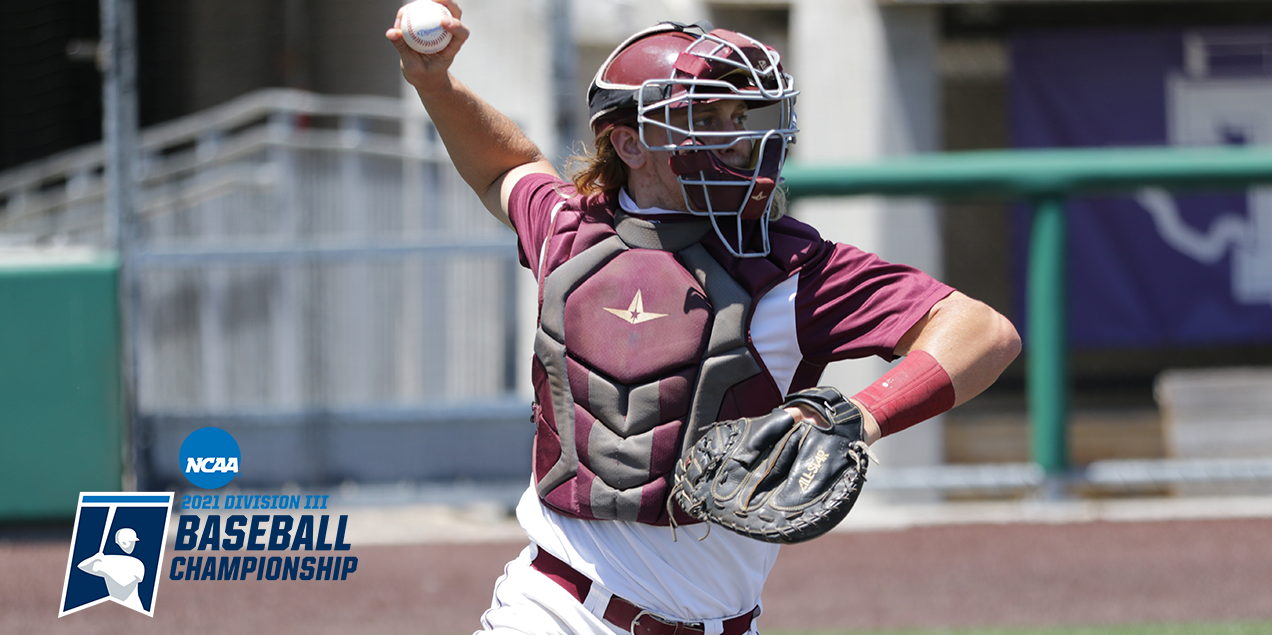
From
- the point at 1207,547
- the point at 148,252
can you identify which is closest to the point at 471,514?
the point at 148,252

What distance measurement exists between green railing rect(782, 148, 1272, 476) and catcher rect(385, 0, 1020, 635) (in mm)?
3911

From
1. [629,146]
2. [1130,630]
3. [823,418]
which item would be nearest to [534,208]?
[629,146]

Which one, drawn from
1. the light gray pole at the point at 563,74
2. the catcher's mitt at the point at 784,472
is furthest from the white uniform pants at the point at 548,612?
the light gray pole at the point at 563,74

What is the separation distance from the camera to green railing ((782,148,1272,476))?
20.1ft

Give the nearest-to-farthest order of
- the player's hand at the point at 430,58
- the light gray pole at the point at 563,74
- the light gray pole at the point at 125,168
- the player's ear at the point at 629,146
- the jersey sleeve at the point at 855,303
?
1. the jersey sleeve at the point at 855,303
2. the player's ear at the point at 629,146
3. the player's hand at the point at 430,58
4. the light gray pole at the point at 125,168
5. the light gray pole at the point at 563,74

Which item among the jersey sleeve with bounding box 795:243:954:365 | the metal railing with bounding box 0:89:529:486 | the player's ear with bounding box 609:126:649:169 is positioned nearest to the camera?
the jersey sleeve with bounding box 795:243:954:365

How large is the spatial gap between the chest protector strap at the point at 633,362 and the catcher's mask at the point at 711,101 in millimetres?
89

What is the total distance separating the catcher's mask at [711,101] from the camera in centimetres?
218

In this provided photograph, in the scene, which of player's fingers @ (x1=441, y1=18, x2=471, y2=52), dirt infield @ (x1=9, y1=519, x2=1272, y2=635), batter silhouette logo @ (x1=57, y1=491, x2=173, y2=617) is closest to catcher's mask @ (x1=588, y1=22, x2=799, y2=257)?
player's fingers @ (x1=441, y1=18, x2=471, y2=52)

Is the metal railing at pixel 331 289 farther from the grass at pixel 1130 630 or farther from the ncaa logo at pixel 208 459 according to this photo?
the grass at pixel 1130 630

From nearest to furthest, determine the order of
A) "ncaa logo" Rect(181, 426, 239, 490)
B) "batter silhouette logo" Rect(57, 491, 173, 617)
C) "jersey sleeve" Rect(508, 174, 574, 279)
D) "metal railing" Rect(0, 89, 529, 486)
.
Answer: "jersey sleeve" Rect(508, 174, 574, 279)
"batter silhouette logo" Rect(57, 491, 173, 617)
"ncaa logo" Rect(181, 426, 239, 490)
"metal railing" Rect(0, 89, 529, 486)

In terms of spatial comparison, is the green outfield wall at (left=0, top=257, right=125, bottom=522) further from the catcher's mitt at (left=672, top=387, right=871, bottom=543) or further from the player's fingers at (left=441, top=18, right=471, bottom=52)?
the catcher's mitt at (left=672, top=387, right=871, bottom=543)

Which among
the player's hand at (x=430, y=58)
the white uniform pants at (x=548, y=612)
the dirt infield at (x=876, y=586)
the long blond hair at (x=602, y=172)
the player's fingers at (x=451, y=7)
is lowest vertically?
the dirt infield at (x=876, y=586)

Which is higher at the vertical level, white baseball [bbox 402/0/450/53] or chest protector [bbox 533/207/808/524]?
white baseball [bbox 402/0/450/53]
